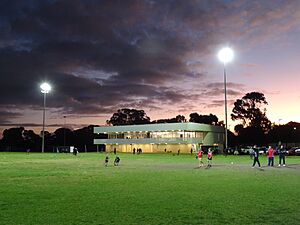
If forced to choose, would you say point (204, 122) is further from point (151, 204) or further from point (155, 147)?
point (151, 204)

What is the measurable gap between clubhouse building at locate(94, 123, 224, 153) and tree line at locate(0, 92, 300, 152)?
1179cm

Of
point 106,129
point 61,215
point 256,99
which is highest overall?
point 256,99

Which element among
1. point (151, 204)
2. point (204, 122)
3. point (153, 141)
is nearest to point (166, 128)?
point (153, 141)

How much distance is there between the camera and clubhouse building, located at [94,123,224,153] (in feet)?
333

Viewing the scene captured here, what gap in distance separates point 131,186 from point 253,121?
11101 cm

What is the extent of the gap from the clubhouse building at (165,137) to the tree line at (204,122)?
1179 cm

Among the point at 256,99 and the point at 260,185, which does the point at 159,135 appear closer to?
the point at 256,99

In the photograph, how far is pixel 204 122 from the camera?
152 meters

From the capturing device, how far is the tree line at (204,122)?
401 ft

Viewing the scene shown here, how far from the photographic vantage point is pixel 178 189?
16.9 m

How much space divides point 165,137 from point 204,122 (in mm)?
49551

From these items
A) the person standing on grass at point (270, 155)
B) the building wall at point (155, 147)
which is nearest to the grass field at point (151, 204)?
the person standing on grass at point (270, 155)

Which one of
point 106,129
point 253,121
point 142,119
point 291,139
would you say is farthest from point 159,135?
point 142,119

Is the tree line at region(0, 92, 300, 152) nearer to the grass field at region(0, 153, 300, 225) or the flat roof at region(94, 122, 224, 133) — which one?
the flat roof at region(94, 122, 224, 133)
